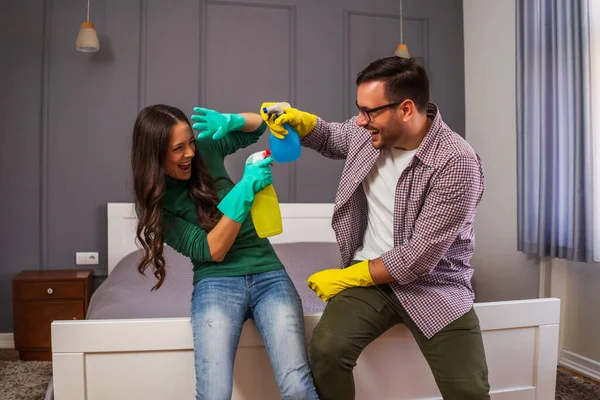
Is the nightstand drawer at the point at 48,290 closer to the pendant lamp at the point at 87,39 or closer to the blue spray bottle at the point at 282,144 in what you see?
the pendant lamp at the point at 87,39

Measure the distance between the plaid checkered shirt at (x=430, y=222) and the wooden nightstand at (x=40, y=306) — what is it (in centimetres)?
207

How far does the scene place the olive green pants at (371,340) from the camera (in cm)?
159

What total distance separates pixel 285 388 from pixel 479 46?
3.16m

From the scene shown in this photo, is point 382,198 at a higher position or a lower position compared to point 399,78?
lower

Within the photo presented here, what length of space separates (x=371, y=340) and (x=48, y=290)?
2.26 metres

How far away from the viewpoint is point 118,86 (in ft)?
12.0

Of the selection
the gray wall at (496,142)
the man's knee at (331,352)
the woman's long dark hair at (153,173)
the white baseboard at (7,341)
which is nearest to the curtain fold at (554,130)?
the gray wall at (496,142)

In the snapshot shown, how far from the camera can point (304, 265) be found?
310cm

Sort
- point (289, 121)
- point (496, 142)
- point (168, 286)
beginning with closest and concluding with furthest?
point (289, 121), point (168, 286), point (496, 142)

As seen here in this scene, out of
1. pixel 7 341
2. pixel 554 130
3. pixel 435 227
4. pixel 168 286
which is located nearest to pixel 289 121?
pixel 435 227

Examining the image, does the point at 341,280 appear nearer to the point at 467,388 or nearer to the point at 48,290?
the point at 467,388

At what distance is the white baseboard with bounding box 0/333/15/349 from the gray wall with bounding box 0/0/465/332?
0.16 feet

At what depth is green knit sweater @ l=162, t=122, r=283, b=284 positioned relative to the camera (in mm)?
1685

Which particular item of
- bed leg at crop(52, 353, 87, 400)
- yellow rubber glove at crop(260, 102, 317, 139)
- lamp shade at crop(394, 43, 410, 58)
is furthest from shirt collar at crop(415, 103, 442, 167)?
lamp shade at crop(394, 43, 410, 58)
